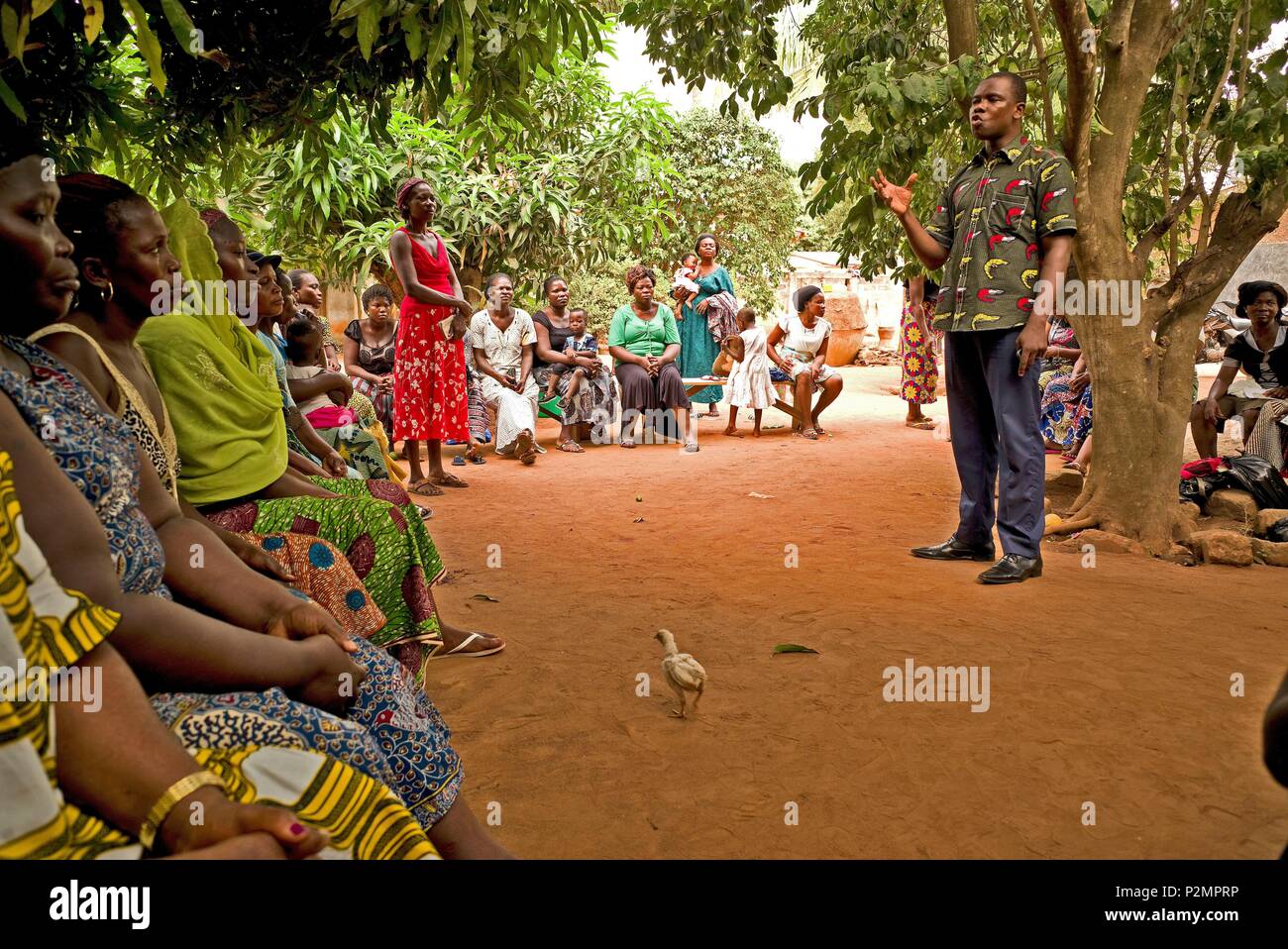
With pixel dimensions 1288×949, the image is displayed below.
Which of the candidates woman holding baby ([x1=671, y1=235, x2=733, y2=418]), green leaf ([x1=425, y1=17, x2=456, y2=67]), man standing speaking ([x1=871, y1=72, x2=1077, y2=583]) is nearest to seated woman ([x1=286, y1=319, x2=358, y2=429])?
green leaf ([x1=425, y1=17, x2=456, y2=67])

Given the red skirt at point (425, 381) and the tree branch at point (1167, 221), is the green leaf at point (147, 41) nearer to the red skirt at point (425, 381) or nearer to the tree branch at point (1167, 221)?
the red skirt at point (425, 381)

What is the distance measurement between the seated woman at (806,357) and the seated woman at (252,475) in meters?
7.39

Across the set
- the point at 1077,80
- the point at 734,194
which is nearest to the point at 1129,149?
the point at 1077,80

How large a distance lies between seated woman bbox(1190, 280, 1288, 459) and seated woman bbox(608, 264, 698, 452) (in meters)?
4.50

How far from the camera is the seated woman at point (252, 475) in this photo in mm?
2688

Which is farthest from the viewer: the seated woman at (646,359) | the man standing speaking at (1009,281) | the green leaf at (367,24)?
the seated woman at (646,359)

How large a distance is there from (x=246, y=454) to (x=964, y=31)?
186 inches

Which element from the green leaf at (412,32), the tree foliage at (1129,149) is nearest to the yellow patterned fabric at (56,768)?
the green leaf at (412,32)

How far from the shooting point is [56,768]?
1.30 m

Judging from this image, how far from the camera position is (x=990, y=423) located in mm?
4684

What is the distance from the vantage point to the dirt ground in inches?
90.9

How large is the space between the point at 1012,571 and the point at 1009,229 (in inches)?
61.7

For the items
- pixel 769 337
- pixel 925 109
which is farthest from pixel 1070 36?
pixel 769 337

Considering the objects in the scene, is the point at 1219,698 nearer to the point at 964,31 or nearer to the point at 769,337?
the point at 964,31
